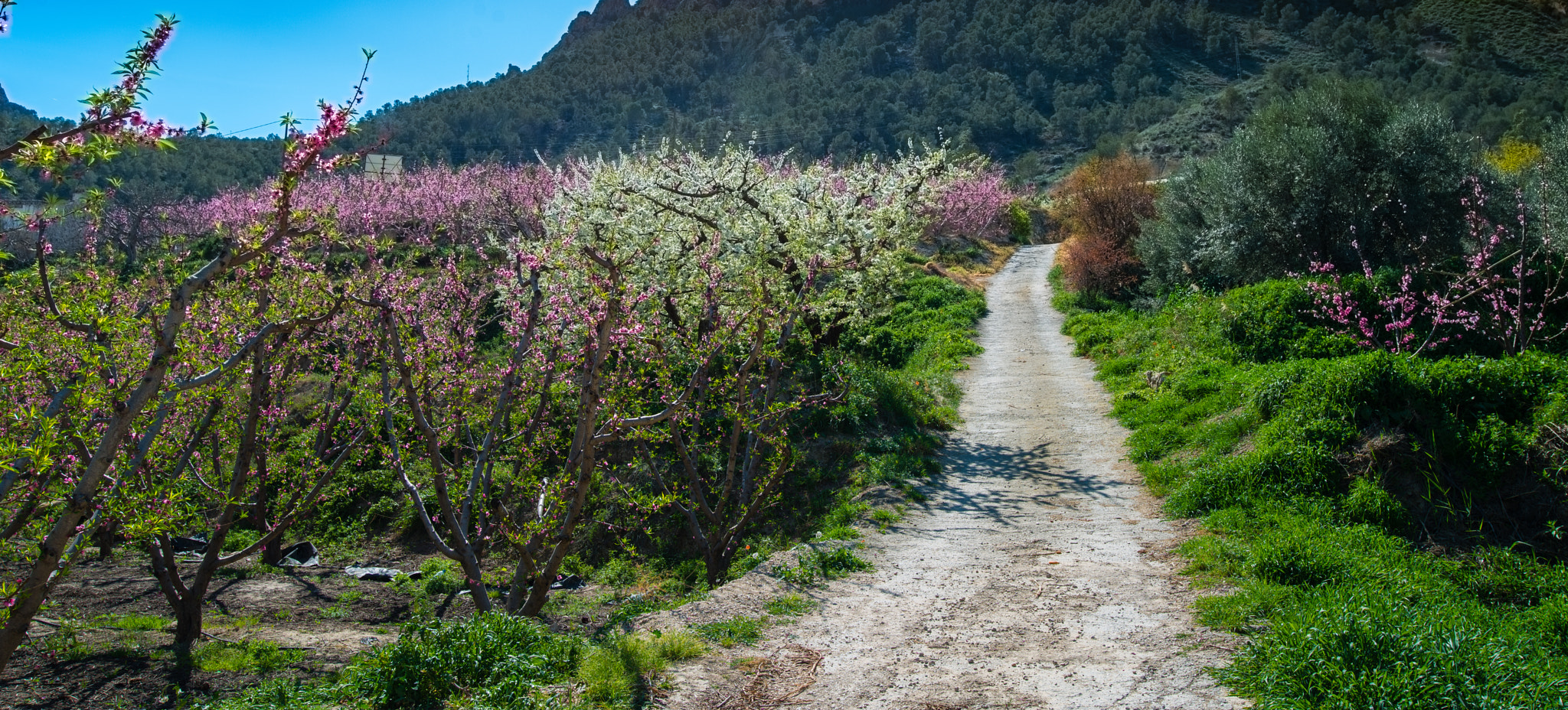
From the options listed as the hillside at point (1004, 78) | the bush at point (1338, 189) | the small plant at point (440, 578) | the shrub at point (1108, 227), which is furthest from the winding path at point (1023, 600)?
the hillside at point (1004, 78)

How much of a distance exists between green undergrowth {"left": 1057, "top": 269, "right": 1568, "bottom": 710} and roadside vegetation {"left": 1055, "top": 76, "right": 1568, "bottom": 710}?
0.02 metres

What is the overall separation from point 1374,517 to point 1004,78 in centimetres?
7314

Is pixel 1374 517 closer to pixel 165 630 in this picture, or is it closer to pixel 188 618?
pixel 188 618

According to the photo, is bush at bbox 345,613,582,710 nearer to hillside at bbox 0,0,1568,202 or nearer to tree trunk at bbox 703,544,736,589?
tree trunk at bbox 703,544,736,589

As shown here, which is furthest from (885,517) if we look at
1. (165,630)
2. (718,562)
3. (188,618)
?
(165,630)

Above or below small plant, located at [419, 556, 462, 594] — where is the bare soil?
above

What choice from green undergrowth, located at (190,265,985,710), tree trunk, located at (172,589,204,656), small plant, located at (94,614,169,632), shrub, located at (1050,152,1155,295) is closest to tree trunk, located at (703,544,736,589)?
green undergrowth, located at (190,265,985,710)

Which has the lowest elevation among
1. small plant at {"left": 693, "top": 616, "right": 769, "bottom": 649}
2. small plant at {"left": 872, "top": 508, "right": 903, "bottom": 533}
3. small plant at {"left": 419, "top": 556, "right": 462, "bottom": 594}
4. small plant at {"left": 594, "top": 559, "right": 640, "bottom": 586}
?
small plant at {"left": 594, "top": 559, "right": 640, "bottom": 586}

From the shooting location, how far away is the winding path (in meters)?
5.41

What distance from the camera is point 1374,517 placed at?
818 cm

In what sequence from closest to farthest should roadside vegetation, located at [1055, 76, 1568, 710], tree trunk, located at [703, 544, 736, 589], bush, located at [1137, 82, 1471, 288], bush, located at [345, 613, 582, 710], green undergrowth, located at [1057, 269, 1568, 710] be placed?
green undergrowth, located at [1057, 269, 1568, 710] < roadside vegetation, located at [1055, 76, 1568, 710] < bush, located at [345, 613, 582, 710] < tree trunk, located at [703, 544, 736, 589] < bush, located at [1137, 82, 1471, 288]

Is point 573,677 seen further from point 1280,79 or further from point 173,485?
point 1280,79

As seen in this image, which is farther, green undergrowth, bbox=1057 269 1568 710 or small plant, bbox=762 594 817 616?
small plant, bbox=762 594 817 616

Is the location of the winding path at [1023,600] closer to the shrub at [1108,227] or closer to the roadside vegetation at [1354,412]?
the roadside vegetation at [1354,412]
